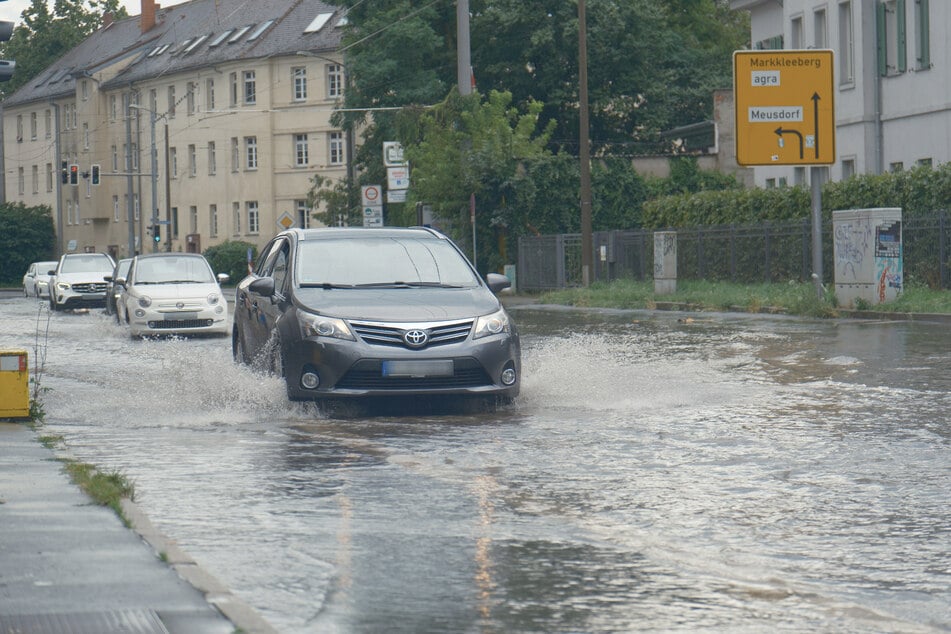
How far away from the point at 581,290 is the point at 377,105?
1736 centimetres

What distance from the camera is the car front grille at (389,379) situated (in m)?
12.4

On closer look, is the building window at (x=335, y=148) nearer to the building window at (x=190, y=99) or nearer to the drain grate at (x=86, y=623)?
the building window at (x=190, y=99)

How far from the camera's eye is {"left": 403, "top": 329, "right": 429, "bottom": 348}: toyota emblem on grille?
12.5m

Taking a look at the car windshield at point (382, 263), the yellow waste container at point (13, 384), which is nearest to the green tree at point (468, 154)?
the car windshield at point (382, 263)

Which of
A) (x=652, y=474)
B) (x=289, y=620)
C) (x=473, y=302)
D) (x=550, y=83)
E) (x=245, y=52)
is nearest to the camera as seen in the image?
(x=289, y=620)

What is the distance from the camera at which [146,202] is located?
95562 millimetres

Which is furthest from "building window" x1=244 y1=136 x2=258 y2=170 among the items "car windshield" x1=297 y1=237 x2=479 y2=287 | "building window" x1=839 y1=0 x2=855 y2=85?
"car windshield" x1=297 y1=237 x2=479 y2=287

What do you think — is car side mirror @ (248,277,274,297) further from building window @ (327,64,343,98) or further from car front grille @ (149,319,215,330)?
building window @ (327,64,343,98)

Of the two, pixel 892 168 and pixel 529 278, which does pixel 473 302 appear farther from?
pixel 529 278

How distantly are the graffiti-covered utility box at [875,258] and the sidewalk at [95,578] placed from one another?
21892 millimetres

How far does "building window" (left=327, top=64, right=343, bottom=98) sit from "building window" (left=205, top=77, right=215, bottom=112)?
8394mm

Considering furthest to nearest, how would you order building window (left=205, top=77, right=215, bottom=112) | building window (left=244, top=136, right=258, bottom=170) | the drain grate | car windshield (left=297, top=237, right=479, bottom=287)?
building window (left=205, top=77, right=215, bottom=112) < building window (left=244, top=136, right=258, bottom=170) < car windshield (left=297, top=237, right=479, bottom=287) < the drain grate

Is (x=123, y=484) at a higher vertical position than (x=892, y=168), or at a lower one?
lower

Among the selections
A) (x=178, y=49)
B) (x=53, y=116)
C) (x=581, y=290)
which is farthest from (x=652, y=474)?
(x=53, y=116)
